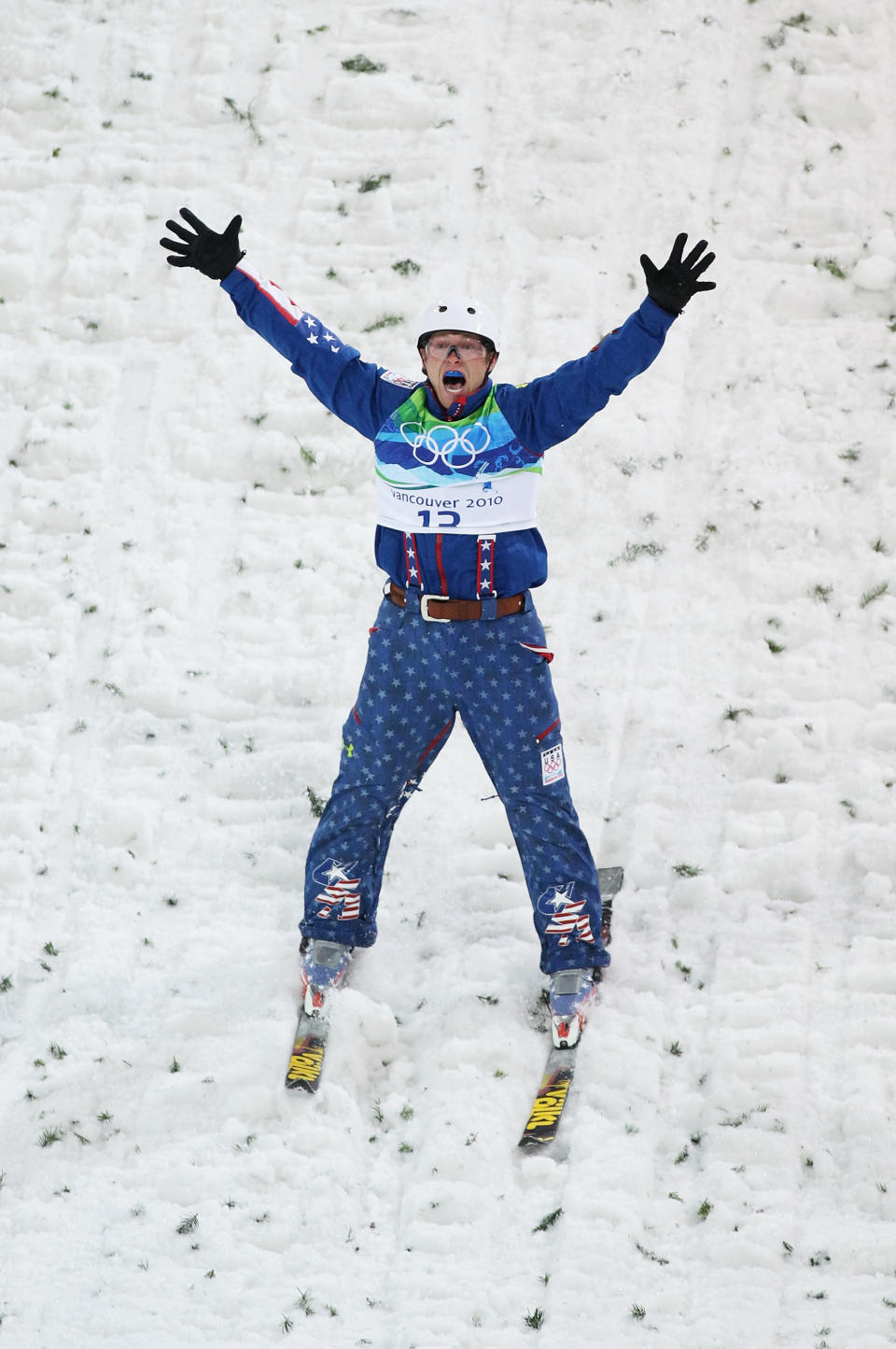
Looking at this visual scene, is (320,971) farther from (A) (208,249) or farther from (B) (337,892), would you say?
(A) (208,249)

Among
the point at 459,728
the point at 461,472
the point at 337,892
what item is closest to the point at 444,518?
the point at 461,472

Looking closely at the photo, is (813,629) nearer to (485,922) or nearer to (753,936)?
(753,936)

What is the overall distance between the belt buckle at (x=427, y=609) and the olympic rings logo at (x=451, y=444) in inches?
16.2

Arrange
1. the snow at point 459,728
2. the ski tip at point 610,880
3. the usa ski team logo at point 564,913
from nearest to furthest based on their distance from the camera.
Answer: the snow at point 459,728 → the usa ski team logo at point 564,913 → the ski tip at point 610,880

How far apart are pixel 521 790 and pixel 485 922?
2.75ft

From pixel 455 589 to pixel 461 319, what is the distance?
83 centimetres

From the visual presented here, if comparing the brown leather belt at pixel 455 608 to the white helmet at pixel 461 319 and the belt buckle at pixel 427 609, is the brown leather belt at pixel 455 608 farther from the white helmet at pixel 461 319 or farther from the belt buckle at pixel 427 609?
the white helmet at pixel 461 319

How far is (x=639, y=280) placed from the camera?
7137 mm

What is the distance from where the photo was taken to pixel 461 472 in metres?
4.38

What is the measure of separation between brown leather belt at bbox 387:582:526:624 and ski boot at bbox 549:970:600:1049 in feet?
4.10

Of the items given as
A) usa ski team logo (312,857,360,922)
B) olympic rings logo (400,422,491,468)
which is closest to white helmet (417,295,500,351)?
olympic rings logo (400,422,491,468)

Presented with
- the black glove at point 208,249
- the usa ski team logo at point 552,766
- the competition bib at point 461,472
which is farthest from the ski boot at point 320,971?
the black glove at point 208,249

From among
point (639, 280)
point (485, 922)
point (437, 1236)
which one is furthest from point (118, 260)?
point (437, 1236)

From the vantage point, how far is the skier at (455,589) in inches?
172
